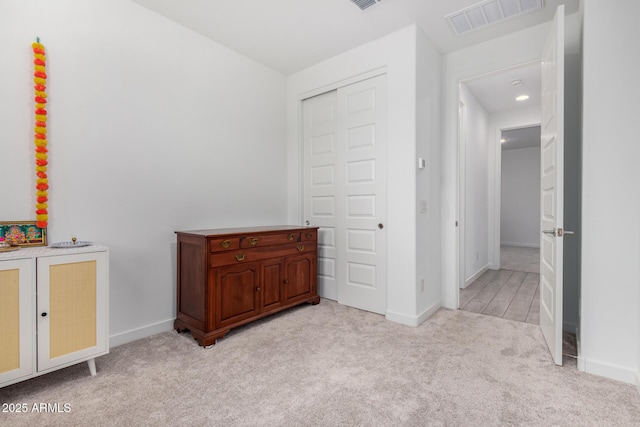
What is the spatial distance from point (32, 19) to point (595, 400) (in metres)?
4.10

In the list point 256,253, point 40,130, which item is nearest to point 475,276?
point 256,253

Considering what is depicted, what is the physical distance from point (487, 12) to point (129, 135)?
10.1 ft

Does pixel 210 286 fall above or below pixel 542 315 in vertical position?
above

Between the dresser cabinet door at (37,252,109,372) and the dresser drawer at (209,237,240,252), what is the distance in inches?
26.9

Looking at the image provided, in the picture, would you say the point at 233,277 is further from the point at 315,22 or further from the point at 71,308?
the point at 315,22

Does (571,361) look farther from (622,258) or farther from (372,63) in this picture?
(372,63)

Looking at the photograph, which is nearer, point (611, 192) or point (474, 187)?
point (611, 192)

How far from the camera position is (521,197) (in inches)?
329

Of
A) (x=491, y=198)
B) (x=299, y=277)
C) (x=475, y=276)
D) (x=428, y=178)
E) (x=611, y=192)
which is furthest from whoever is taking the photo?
(x=491, y=198)

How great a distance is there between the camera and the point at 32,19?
80.1 inches

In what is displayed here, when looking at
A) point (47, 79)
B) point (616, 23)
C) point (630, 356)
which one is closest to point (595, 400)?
point (630, 356)

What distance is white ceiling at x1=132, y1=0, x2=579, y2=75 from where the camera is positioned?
250 cm

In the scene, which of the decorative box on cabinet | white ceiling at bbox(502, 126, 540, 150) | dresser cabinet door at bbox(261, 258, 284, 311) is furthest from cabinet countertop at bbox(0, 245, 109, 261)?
white ceiling at bbox(502, 126, 540, 150)

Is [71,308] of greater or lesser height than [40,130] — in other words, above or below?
below
